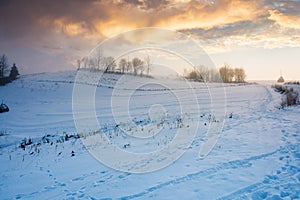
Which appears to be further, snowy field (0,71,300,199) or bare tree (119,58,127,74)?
bare tree (119,58,127,74)

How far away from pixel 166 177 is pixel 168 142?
12.2 feet

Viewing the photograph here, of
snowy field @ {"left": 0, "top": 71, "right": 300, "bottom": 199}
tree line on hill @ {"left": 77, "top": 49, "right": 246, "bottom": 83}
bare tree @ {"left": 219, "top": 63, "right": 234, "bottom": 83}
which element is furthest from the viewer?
bare tree @ {"left": 219, "top": 63, "right": 234, "bottom": 83}

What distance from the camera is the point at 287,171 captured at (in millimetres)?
6445

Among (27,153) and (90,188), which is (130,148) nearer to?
(90,188)

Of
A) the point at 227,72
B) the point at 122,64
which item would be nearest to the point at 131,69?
the point at 122,64

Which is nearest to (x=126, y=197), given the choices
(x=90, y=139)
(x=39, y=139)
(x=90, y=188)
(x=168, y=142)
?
(x=90, y=188)

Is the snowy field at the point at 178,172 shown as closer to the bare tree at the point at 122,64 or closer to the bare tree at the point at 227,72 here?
the bare tree at the point at 122,64

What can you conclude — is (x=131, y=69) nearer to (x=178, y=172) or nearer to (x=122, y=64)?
(x=122, y=64)

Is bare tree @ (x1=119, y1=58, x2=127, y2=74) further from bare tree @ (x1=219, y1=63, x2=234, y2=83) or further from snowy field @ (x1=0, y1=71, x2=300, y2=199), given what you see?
snowy field @ (x1=0, y1=71, x2=300, y2=199)

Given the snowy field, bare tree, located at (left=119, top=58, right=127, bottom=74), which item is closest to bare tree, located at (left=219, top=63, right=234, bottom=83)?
bare tree, located at (left=119, top=58, right=127, bottom=74)

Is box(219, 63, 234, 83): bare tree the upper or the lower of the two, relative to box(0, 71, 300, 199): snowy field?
upper

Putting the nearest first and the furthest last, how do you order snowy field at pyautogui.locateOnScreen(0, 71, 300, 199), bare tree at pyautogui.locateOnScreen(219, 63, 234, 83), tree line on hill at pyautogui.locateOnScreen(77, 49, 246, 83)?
snowy field at pyautogui.locateOnScreen(0, 71, 300, 199)
tree line on hill at pyautogui.locateOnScreen(77, 49, 246, 83)
bare tree at pyautogui.locateOnScreen(219, 63, 234, 83)

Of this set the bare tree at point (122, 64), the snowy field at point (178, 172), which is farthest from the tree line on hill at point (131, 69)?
the snowy field at point (178, 172)

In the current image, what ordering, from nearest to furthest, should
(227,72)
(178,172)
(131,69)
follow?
(178,172), (131,69), (227,72)
